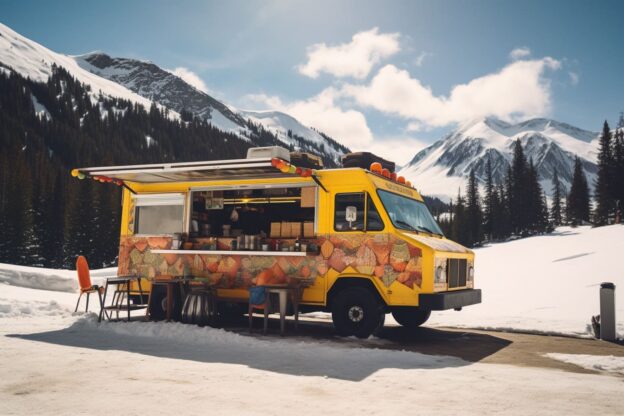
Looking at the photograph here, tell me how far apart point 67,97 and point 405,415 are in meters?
166

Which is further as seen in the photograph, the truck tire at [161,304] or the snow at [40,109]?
the snow at [40,109]

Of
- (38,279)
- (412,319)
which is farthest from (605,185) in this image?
(38,279)

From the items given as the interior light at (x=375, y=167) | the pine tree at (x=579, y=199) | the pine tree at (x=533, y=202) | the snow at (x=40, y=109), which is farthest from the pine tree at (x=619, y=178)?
the snow at (x=40, y=109)

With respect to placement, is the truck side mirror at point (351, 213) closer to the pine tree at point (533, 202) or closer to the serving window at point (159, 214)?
the serving window at point (159, 214)

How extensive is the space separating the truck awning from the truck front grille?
323 cm

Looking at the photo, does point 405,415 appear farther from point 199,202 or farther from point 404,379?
point 199,202

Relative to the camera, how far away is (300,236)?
398 inches

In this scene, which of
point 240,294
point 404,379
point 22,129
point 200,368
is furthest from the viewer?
point 22,129

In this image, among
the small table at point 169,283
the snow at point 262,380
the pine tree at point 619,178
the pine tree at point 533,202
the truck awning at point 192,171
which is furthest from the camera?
the pine tree at point 533,202

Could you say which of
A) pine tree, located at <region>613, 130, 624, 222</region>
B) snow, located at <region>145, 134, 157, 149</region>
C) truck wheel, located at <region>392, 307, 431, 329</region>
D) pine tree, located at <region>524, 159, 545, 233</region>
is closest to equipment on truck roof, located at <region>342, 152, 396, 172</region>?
truck wheel, located at <region>392, 307, 431, 329</region>

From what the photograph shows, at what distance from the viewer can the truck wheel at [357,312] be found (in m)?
8.90

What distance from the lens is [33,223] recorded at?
61844 mm

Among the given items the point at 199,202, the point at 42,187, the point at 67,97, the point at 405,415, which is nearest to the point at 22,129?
the point at 67,97

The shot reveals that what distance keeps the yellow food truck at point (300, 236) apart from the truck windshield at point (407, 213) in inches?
1.1
